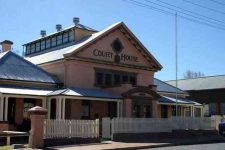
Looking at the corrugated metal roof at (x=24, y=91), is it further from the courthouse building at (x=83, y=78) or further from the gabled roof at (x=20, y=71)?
the gabled roof at (x=20, y=71)

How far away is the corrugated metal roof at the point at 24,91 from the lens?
1099 inches

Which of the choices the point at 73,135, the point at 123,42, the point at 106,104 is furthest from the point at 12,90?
the point at 123,42

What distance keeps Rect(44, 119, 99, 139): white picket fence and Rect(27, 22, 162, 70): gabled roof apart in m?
9.24

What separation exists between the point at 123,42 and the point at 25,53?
13521mm

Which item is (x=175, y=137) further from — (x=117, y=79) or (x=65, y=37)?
(x=65, y=37)

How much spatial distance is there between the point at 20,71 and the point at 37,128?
436 inches

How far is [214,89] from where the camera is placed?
198 ft

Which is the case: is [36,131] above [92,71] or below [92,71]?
below

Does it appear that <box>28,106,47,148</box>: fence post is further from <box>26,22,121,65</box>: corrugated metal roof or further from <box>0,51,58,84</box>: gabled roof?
<box>26,22,121,65</box>: corrugated metal roof

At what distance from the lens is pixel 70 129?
78.3ft

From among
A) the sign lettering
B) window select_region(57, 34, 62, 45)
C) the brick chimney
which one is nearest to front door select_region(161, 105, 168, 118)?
the sign lettering

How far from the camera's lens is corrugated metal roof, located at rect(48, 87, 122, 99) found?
2967 cm

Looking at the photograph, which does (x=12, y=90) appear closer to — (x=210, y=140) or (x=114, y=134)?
(x=114, y=134)

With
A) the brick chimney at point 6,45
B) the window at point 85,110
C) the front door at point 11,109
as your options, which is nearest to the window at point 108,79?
the window at point 85,110
